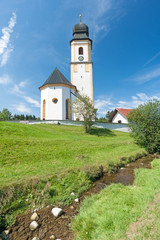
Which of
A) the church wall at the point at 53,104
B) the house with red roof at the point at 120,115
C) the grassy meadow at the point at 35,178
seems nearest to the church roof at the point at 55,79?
the church wall at the point at 53,104

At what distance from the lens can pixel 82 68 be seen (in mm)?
37000

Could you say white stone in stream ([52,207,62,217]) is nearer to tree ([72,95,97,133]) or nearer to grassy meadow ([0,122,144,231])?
grassy meadow ([0,122,144,231])

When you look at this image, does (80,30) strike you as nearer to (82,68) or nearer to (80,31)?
(80,31)

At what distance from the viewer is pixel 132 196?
414 centimetres

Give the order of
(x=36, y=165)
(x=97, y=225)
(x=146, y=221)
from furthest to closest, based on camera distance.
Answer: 1. (x=36, y=165)
2. (x=97, y=225)
3. (x=146, y=221)

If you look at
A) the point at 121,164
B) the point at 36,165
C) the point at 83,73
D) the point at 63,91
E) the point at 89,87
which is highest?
the point at 83,73

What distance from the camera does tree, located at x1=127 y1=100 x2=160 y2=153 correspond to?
13094 mm

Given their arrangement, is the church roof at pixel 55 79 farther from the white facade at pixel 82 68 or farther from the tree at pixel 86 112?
the tree at pixel 86 112

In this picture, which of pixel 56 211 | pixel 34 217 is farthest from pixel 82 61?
pixel 34 217

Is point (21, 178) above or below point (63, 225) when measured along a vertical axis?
above

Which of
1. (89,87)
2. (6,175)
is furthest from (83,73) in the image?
(6,175)

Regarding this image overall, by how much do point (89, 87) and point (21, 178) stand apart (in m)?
34.3

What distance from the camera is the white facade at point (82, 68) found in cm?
3653

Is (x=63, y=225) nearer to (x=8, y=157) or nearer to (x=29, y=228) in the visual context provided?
(x=29, y=228)
